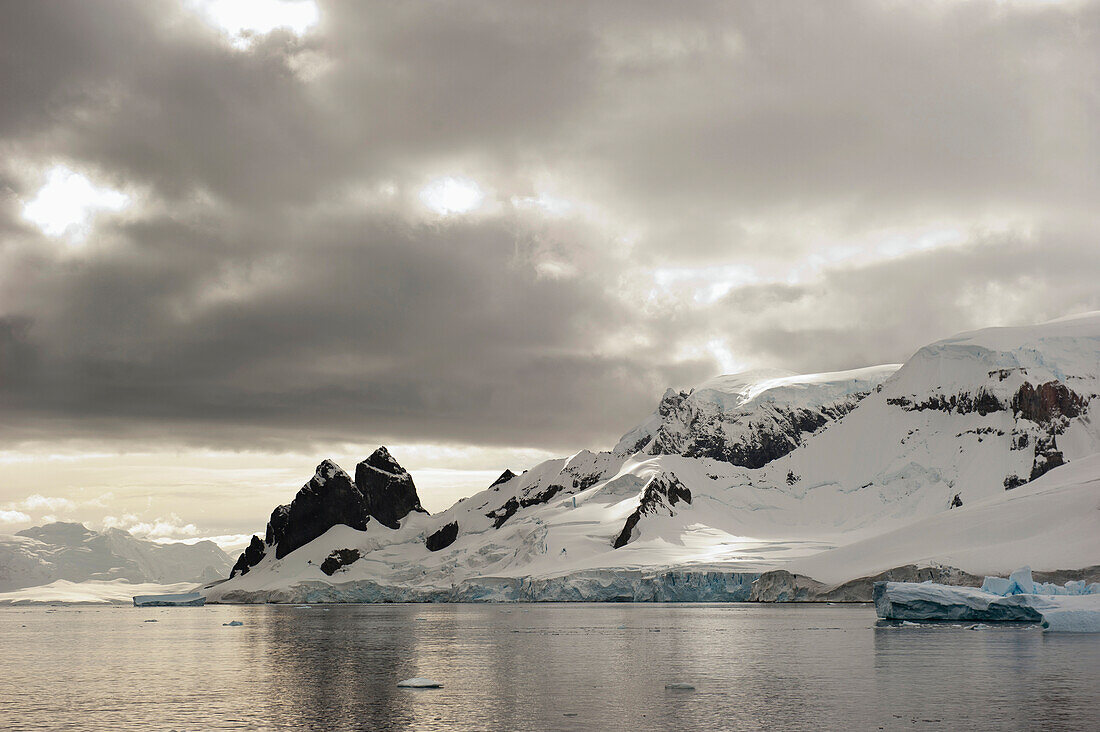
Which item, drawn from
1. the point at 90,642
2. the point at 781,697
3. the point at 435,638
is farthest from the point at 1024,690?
the point at 90,642

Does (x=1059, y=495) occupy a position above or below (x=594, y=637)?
above

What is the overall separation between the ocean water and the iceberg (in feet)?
13.7

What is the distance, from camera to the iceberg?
84500mm

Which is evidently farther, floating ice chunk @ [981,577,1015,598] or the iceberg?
floating ice chunk @ [981,577,1015,598]

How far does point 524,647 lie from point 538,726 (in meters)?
40.9

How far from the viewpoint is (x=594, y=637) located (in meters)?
85.6

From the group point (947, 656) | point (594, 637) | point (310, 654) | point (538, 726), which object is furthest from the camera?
point (594, 637)

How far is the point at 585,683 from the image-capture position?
4819cm

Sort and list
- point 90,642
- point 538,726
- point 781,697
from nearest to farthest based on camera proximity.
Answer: point 538,726, point 781,697, point 90,642

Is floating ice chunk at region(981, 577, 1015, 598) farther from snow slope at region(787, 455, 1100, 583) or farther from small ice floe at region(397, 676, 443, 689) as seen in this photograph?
small ice floe at region(397, 676, 443, 689)

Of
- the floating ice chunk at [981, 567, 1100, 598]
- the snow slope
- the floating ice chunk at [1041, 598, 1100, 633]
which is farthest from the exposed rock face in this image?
the floating ice chunk at [1041, 598, 1100, 633]

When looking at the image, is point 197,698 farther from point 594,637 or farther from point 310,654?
point 594,637

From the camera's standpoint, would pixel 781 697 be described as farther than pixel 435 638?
No

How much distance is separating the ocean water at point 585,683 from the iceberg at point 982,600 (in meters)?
4.18
